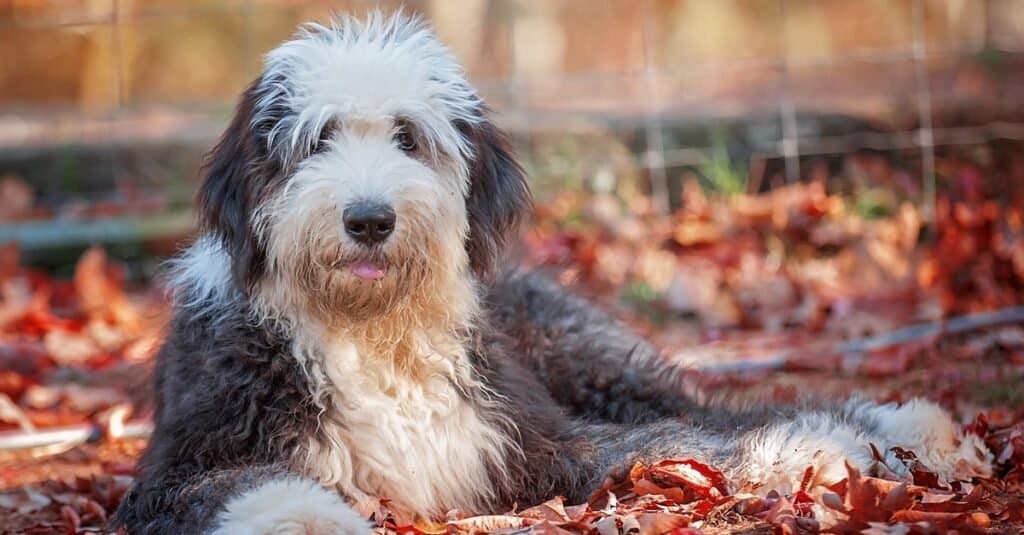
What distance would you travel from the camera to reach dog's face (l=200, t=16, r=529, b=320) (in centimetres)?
349

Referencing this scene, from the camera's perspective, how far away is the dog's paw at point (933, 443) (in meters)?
4.02

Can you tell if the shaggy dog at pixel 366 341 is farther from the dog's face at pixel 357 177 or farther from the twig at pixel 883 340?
the twig at pixel 883 340

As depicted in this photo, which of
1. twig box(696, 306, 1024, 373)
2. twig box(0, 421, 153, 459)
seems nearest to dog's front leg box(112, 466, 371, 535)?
twig box(0, 421, 153, 459)

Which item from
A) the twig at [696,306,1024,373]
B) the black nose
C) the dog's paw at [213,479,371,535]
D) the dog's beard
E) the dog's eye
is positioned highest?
the dog's eye

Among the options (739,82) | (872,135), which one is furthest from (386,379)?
(739,82)

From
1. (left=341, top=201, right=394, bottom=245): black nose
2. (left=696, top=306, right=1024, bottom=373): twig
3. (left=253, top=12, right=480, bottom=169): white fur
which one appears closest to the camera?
(left=341, top=201, right=394, bottom=245): black nose

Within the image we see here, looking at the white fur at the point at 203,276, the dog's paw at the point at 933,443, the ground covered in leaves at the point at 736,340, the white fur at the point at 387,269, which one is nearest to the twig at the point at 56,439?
the ground covered in leaves at the point at 736,340

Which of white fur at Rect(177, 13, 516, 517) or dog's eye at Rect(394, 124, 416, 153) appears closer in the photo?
white fur at Rect(177, 13, 516, 517)

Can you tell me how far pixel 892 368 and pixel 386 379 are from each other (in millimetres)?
2987

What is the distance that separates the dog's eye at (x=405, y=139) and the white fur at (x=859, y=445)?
4.42 feet

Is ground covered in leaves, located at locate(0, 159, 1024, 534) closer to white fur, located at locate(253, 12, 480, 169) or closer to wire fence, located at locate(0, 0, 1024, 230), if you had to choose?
wire fence, located at locate(0, 0, 1024, 230)

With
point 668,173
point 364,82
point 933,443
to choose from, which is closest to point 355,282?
point 364,82

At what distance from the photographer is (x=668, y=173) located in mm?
9117

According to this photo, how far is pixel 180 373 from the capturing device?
3836 mm
